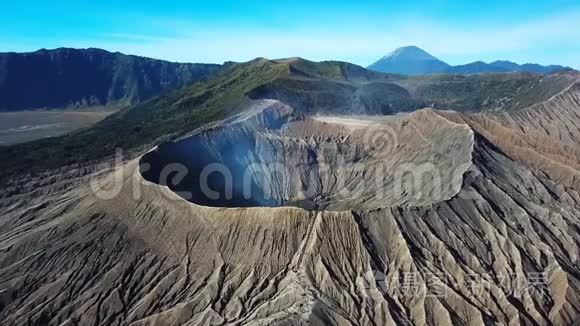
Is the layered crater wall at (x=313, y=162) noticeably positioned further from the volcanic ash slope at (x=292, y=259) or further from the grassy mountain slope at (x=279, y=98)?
the grassy mountain slope at (x=279, y=98)

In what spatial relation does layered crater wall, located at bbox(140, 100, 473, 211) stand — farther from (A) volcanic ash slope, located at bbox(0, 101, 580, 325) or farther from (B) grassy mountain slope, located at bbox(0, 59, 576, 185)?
(B) grassy mountain slope, located at bbox(0, 59, 576, 185)

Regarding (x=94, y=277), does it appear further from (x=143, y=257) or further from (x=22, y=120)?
(x=22, y=120)

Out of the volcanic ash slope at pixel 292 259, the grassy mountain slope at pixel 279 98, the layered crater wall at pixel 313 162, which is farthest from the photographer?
the grassy mountain slope at pixel 279 98

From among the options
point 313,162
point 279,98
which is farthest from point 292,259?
point 279,98

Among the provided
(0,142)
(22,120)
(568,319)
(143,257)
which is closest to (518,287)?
(568,319)

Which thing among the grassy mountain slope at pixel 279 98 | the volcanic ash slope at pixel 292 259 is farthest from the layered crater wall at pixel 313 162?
the grassy mountain slope at pixel 279 98

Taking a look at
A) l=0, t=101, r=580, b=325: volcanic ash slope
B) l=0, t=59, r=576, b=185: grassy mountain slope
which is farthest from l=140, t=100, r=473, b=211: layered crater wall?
l=0, t=59, r=576, b=185: grassy mountain slope
